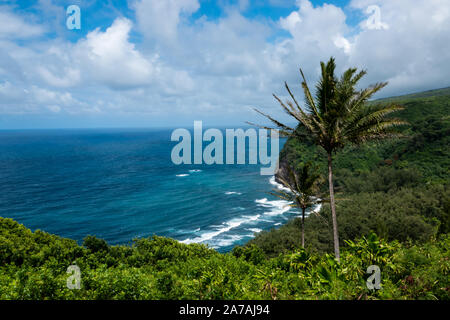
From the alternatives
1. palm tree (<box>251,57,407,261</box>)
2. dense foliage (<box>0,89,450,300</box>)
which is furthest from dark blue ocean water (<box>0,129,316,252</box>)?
palm tree (<box>251,57,407,261</box>)

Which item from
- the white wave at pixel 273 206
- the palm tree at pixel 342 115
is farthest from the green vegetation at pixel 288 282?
the white wave at pixel 273 206

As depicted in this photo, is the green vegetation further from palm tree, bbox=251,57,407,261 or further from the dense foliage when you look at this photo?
palm tree, bbox=251,57,407,261

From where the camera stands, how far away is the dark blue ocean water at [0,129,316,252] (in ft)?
125

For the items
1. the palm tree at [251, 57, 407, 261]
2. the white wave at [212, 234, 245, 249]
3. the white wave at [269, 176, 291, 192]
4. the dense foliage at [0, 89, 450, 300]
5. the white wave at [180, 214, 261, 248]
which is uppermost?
the palm tree at [251, 57, 407, 261]

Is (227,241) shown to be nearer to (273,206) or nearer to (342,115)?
(273,206)

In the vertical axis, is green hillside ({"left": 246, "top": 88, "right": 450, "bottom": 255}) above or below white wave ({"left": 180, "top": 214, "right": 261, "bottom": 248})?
above

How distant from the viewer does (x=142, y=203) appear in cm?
5047

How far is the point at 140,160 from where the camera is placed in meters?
102

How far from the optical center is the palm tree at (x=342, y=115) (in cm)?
959

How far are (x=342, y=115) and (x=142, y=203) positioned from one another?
46.7m

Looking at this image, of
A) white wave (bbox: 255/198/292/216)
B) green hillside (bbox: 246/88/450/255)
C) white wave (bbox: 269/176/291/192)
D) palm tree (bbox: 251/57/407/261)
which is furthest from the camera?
white wave (bbox: 269/176/291/192)

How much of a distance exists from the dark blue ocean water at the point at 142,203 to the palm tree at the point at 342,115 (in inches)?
861

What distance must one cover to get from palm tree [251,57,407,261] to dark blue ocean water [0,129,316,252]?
2187cm
